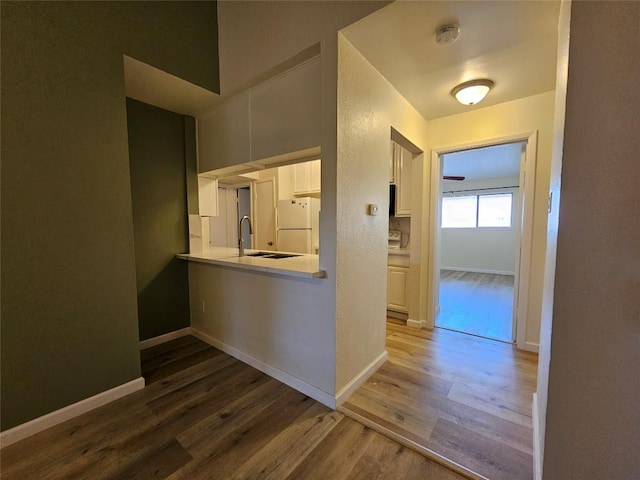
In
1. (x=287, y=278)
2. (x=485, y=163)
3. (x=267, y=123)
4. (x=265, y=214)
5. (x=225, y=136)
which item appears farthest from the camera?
(x=485, y=163)

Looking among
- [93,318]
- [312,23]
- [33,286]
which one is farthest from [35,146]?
[312,23]

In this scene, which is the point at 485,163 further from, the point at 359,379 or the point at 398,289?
the point at 359,379

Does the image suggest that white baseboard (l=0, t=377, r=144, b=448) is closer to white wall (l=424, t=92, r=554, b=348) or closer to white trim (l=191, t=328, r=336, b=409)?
white trim (l=191, t=328, r=336, b=409)

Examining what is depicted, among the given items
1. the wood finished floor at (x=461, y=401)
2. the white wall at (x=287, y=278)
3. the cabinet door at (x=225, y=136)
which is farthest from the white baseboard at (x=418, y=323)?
the cabinet door at (x=225, y=136)

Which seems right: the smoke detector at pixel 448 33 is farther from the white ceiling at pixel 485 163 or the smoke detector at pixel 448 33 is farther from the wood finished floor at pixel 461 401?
the white ceiling at pixel 485 163

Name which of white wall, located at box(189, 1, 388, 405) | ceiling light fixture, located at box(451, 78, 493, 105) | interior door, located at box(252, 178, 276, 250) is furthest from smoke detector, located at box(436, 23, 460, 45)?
interior door, located at box(252, 178, 276, 250)

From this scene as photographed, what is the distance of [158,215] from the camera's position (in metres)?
2.75

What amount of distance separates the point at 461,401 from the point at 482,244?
6136 millimetres

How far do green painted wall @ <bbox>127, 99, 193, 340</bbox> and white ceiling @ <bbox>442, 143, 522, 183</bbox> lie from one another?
372 cm

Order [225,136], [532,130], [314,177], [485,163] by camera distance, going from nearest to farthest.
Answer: [532,130], [225,136], [314,177], [485,163]

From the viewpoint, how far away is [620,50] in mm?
836

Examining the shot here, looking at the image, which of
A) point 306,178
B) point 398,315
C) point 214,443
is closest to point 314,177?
point 306,178

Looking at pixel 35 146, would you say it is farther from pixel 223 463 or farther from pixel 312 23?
pixel 223 463

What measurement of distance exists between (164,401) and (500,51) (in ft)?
11.2
